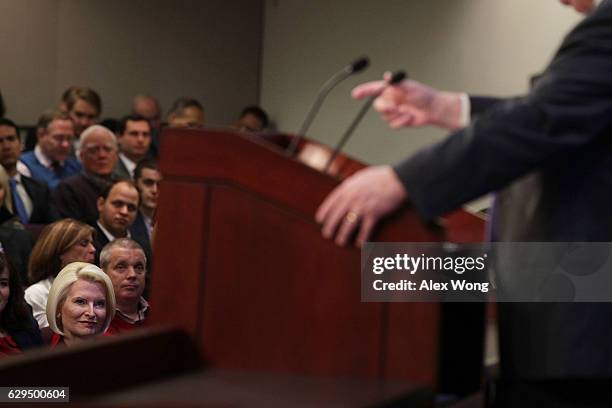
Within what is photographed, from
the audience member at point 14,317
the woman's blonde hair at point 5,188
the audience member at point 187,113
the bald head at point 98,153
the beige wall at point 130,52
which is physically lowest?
the audience member at point 14,317

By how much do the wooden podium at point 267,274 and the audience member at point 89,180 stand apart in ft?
12.7

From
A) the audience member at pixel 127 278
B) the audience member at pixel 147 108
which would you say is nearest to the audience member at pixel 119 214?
the audience member at pixel 127 278

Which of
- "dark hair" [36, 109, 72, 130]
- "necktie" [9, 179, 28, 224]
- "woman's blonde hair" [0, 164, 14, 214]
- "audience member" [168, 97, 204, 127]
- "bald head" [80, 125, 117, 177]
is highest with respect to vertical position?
"audience member" [168, 97, 204, 127]

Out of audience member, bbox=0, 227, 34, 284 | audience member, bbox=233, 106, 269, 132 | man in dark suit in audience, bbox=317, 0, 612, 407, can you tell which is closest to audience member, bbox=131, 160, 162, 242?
audience member, bbox=0, 227, 34, 284

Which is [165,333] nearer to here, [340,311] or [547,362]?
[340,311]

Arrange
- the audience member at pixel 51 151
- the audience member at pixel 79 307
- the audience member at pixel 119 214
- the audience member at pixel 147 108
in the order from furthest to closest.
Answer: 1. the audience member at pixel 147 108
2. the audience member at pixel 51 151
3. the audience member at pixel 119 214
4. the audience member at pixel 79 307

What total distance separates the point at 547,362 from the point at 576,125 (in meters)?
0.31

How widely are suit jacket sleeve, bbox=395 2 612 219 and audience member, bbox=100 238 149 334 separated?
228 centimetres

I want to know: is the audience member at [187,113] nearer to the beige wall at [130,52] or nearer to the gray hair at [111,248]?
the beige wall at [130,52]

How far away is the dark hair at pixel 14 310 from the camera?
319 centimetres

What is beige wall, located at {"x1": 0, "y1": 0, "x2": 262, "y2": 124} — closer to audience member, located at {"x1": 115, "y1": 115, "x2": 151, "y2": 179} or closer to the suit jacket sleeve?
audience member, located at {"x1": 115, "y1": 115, "x2": 151, "y2": 179}

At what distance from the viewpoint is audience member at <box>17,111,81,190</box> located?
632cm

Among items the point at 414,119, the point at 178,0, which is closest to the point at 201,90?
the point at 178,0

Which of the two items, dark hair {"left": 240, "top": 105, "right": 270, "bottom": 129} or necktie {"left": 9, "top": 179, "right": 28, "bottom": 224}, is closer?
necktie {"left": 9, "top": 179, "right": 28, "bottom": 224}
